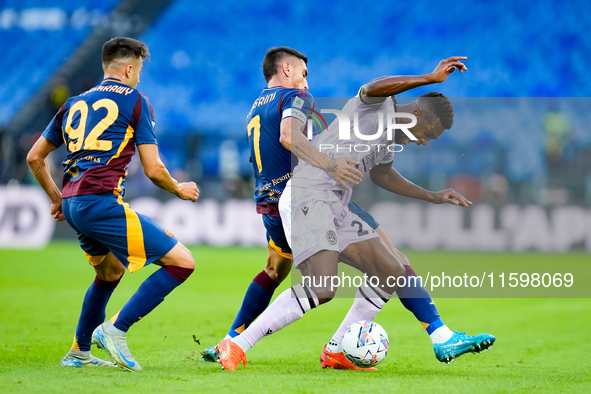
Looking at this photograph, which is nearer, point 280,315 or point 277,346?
point 280,315

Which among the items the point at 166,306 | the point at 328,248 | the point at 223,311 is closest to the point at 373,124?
the point at 328,248

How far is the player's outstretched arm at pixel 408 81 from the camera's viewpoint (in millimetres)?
4176

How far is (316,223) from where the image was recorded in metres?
4.48

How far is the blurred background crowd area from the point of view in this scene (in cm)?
1864

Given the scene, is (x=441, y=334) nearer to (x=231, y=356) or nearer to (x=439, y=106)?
(x=231, y=356)

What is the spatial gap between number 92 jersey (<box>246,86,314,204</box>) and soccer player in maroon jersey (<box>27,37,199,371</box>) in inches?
26.5

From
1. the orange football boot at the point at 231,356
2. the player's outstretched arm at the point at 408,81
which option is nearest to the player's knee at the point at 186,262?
the orange football boot at the point at 231,356

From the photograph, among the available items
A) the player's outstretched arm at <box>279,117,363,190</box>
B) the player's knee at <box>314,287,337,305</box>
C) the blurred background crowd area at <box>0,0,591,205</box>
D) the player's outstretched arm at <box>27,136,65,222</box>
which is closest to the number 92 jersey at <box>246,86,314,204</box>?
the player's outstretched arm at <box>279,117,363,190</box>

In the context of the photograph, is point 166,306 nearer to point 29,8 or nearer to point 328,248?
point 328,248

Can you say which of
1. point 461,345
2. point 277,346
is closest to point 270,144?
point 277,346

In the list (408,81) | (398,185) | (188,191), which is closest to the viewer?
(408,81)

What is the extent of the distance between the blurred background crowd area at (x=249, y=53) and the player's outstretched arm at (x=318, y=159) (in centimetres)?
1237

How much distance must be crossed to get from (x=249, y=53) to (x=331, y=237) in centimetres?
1853

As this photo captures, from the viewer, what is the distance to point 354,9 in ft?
74.5
